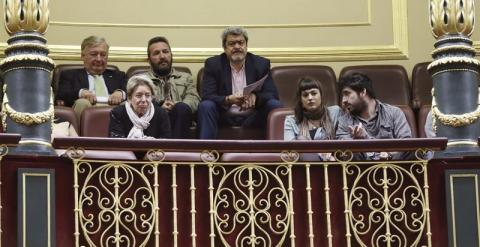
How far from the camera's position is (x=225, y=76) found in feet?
24.7

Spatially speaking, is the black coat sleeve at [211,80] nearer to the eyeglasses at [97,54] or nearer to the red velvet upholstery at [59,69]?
the eyeglasses at [97,54]

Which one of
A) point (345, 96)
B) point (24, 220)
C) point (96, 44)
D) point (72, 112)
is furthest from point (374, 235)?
point (96, 44)

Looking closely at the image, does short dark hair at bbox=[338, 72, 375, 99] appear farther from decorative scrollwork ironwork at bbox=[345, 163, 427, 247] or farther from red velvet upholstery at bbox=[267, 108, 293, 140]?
decorative scrollwork ironwork at bbox=[345, 163, 427, 247]

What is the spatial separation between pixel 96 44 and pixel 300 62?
1.57m

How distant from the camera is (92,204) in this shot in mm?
5672

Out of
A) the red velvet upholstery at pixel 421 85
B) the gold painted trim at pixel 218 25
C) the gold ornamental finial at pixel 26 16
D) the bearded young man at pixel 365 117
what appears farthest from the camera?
the gold painted trim at pixel 218 25

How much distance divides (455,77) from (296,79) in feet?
7.21

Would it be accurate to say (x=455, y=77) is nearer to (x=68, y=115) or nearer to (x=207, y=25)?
(x=68, y=115)

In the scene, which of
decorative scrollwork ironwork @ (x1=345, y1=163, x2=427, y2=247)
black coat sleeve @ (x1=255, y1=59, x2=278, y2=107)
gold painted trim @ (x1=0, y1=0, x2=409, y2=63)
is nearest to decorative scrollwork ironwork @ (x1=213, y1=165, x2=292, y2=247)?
decorative scrollwork ironwork @ (x1=345, y1=163, x2=427, y2=247)

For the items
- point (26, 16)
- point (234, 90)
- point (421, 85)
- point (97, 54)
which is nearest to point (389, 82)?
point (421, 85)

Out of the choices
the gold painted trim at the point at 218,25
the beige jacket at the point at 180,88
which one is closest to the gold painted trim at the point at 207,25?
the gold painted trim at the point at 218,25

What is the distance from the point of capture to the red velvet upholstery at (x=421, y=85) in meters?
8.02

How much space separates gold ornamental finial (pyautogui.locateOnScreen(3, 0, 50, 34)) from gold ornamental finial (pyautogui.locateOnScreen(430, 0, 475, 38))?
1.84 m

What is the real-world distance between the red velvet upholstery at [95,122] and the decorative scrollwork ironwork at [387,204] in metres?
1.71
